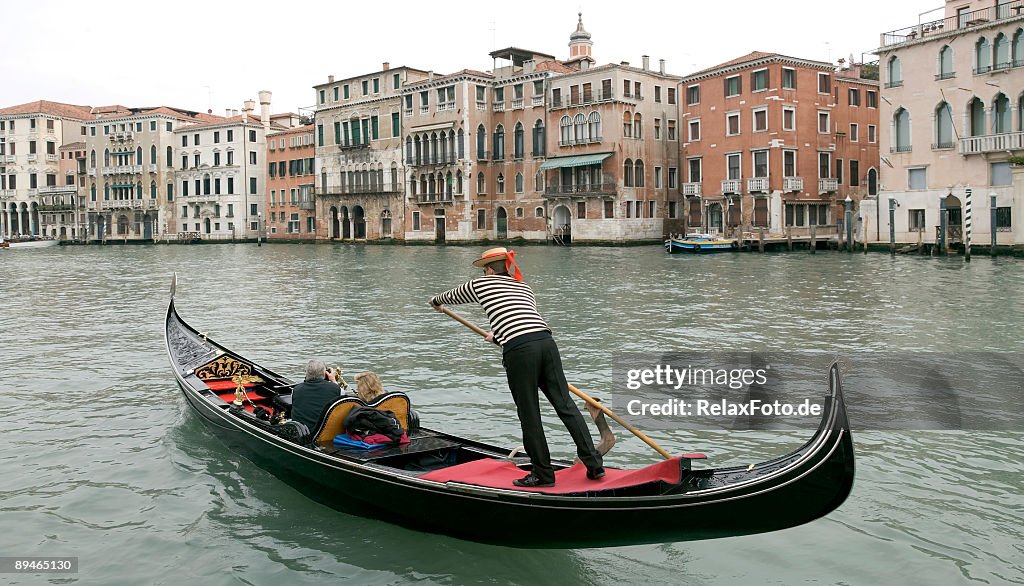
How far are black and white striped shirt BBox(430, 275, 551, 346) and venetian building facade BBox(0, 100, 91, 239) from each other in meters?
65.8

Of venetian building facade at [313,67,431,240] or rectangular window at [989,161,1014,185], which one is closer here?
rectangular window at [989,161,1014,185]

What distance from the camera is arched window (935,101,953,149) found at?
93.7 ft

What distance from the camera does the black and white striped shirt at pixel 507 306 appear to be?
14.6ft

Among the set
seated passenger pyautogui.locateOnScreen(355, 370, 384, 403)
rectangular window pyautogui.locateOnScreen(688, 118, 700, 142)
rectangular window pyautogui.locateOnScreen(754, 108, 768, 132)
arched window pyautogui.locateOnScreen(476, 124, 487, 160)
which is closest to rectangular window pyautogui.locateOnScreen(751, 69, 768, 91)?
rectangular window pyautogui.locateOnScreen(754, 108, 768, 132)

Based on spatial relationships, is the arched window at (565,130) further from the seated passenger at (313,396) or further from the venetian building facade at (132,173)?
the seated passenger at (313,396)

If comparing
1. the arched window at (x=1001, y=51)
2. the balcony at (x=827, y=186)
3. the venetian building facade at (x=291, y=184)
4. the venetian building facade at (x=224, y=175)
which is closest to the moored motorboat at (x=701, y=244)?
the balcony at (x=827, y=186)

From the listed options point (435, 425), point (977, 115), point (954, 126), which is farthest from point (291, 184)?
point (435, 425)

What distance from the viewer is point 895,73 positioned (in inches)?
1192

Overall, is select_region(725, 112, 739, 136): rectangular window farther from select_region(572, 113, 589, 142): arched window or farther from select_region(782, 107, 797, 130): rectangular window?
select_region(572, 113, 589, 142): arched window

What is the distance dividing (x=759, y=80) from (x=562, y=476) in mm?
32350

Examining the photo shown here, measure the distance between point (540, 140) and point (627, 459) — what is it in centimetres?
3679

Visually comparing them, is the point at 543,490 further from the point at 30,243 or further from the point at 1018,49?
the point at 30,243

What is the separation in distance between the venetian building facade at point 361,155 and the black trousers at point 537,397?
44065 millimetres

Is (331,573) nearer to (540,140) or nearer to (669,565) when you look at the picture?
(669,565)
